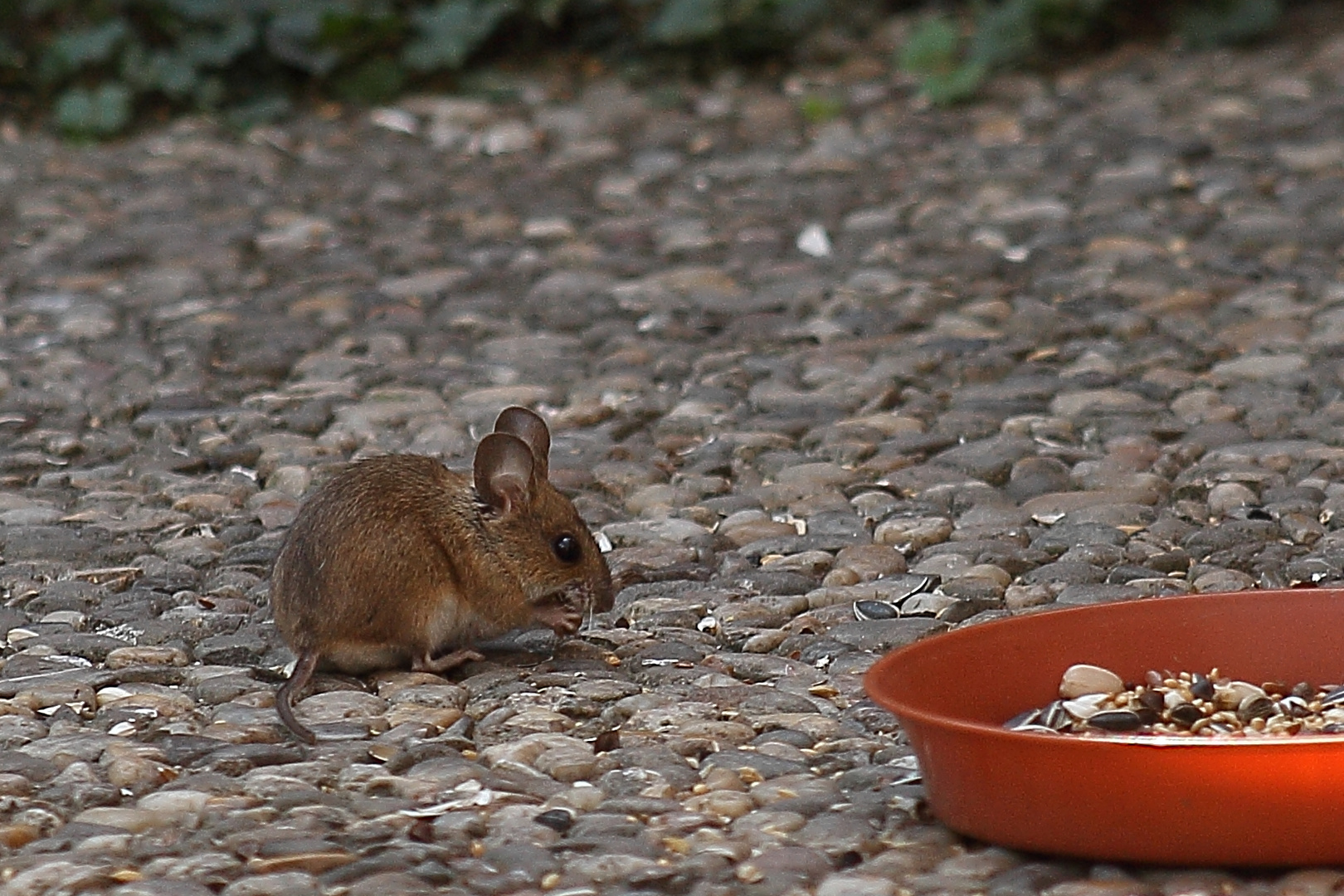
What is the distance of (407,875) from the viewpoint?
362cm

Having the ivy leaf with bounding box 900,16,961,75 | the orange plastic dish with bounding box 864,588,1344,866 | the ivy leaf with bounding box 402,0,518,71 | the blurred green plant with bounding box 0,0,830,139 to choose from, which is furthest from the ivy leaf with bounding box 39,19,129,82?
the orange plastic dish with bounding box 864,588,1344,866

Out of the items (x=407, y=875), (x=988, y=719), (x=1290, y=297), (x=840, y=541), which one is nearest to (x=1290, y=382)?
(x=1290, y=297)

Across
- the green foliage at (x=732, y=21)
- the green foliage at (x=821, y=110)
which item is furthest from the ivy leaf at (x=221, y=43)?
the green foliage at (x=821, y=110)

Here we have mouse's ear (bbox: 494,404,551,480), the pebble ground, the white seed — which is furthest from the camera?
mouse's ear (bbox: 494,404,551,480)

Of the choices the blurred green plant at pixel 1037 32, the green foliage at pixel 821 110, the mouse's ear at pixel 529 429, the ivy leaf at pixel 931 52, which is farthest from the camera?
the ivy leaf at pixel 931 52

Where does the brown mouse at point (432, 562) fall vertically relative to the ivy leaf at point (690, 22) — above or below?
below

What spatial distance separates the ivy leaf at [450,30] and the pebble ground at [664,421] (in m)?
0.24

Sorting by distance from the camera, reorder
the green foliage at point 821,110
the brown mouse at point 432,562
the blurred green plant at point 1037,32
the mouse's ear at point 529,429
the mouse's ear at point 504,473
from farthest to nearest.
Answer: the blurred green plant at point 1037,32, the green foliage at point 821,110, the mouse's ear at point 529,429, the mouse's ear at point 504,473, the brown mouse at point 432,562

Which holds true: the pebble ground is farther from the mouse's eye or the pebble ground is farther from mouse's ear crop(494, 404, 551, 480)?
mouse's ear crop(494, 404, 551, 480)

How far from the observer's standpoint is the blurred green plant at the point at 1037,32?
36.6 ft

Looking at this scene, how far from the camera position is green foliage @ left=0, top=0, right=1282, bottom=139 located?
11.3 m

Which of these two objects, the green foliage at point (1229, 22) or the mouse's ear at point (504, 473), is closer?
the mouse's ear at point (504, 473)

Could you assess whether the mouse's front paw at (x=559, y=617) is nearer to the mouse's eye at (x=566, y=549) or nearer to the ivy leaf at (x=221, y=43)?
the mouse's eye at (x=566, y=549)

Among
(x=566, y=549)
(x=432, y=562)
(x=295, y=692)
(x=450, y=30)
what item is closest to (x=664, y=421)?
(x=566, y=549)
